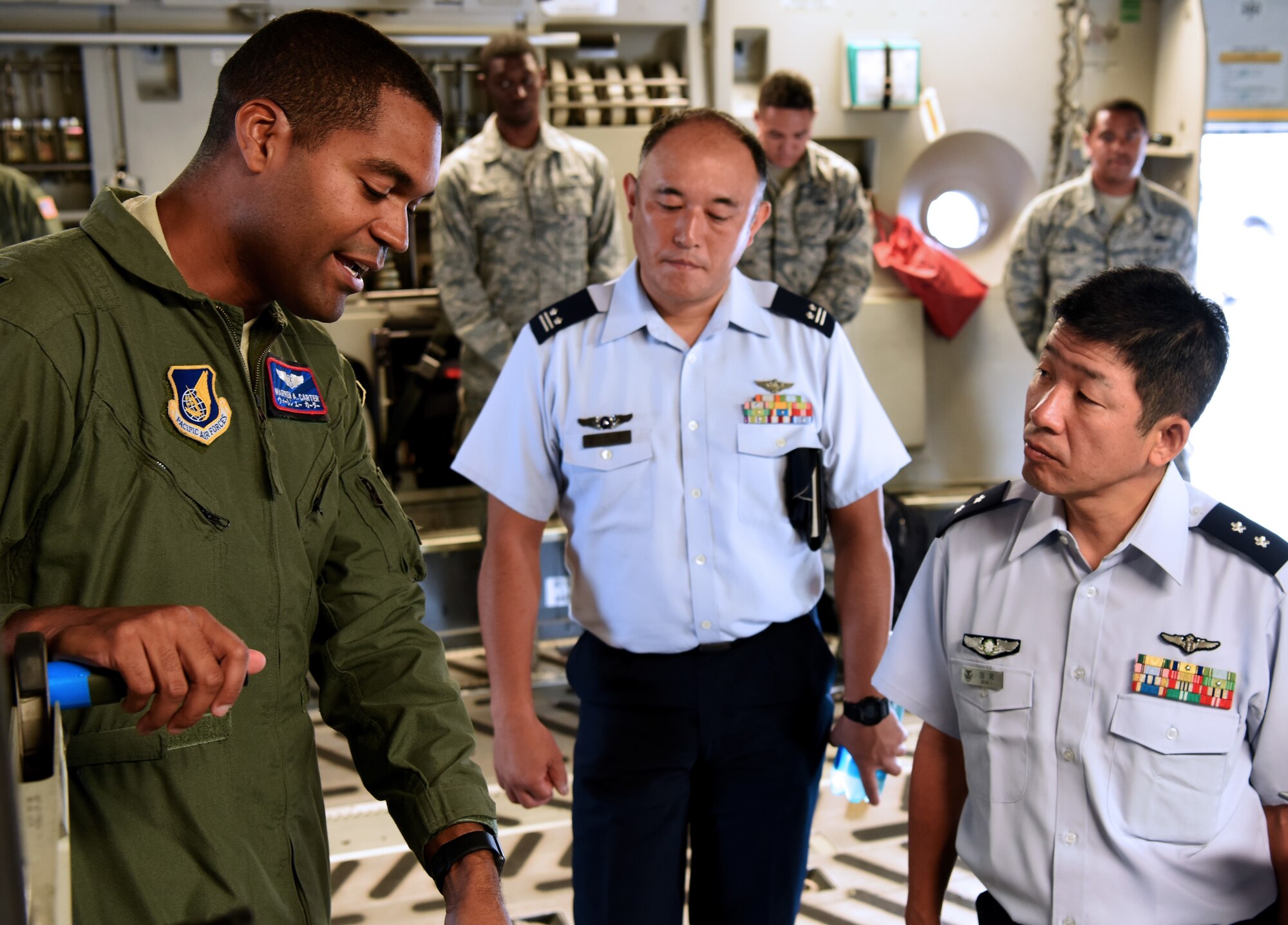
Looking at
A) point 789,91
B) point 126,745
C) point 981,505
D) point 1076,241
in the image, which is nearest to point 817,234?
point 789,91

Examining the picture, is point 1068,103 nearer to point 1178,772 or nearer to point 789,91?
point 789,91

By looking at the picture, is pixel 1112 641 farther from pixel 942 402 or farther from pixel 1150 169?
pixel 1150 169

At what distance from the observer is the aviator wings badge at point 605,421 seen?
2049 millimetres

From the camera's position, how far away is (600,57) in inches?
203

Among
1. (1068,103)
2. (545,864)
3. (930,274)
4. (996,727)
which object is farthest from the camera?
(1068,103)

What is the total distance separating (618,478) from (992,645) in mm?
703

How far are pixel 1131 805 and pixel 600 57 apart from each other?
14.3 feet

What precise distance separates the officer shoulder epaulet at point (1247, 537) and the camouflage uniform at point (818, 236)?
3.24m

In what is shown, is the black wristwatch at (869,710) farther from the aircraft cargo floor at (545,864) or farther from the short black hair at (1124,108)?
the short black hair at (1124,108)

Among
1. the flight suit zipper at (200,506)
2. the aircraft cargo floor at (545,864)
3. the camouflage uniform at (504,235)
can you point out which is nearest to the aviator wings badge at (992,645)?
the flight suit zipper at (200,506)

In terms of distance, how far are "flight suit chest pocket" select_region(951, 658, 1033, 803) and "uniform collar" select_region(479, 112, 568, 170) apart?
3.27 m

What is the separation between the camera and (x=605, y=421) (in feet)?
6.73

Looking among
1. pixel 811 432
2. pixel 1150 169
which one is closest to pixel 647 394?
pixel 811 432

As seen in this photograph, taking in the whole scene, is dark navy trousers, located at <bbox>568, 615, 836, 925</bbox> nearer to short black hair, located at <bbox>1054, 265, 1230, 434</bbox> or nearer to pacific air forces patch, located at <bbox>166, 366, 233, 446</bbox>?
short black hair, located at <bbox>1054, 265, 1230, 434</bbox>
